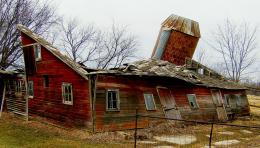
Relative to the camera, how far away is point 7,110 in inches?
1032

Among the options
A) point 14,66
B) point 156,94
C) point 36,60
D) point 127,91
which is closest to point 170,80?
point 156,94

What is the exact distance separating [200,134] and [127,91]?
4827mm

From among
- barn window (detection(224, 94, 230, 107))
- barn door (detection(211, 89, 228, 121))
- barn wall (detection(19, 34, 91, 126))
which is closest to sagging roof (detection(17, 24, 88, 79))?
barn wall (detection(19, 34, 91, 126))

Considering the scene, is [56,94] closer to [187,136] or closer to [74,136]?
[74,136]

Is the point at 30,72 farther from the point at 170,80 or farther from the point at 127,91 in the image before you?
the point at 170,80

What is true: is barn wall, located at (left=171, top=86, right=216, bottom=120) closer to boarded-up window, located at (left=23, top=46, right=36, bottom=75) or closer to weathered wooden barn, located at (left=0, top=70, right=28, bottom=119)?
boarded-up window, located at (left=23, top=46, right=36, bottom=75)

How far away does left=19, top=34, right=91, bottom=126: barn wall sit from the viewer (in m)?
19.2

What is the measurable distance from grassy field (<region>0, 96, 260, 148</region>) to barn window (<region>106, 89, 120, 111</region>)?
4.90 feet

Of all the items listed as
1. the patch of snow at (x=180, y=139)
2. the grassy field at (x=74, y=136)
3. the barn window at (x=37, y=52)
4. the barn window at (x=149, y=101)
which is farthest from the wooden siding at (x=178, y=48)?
the patch of snow at (x=180, y=139)

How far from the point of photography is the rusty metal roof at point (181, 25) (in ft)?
105

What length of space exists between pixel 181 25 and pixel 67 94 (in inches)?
607

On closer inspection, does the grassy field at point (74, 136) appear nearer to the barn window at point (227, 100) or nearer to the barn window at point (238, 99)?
the barn window at point (227, 100)

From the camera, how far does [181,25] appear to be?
32.2 metres

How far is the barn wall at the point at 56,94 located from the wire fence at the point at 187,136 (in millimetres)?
3084
